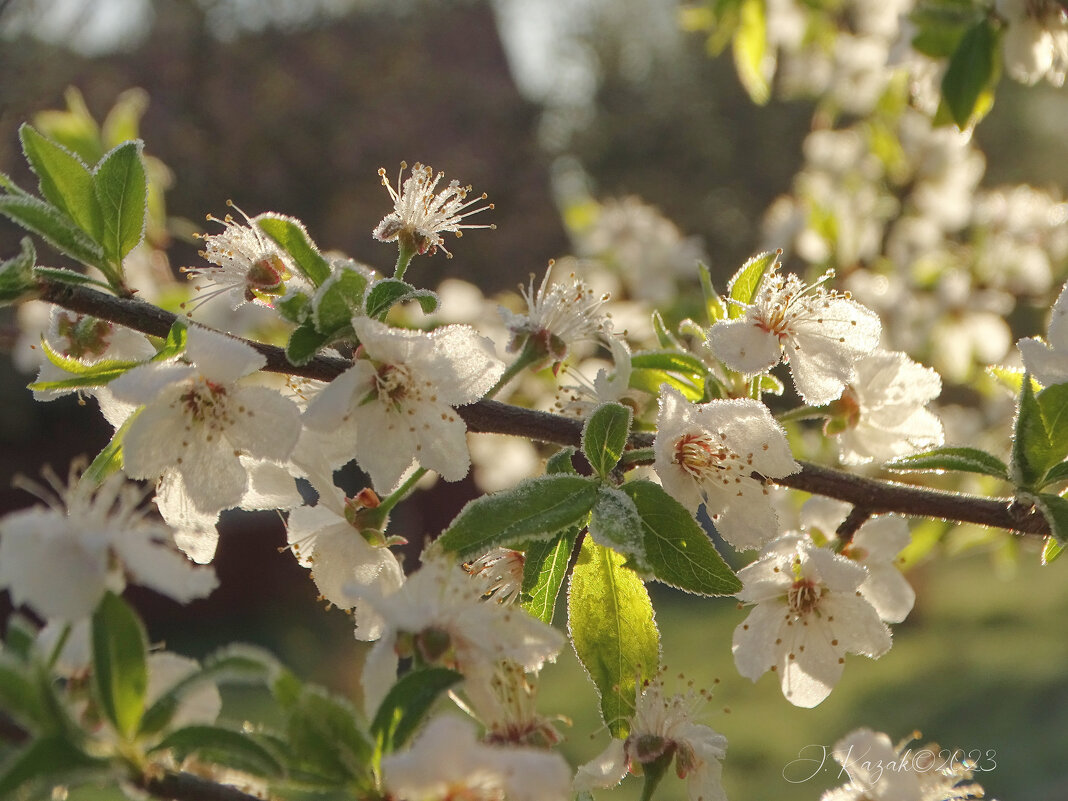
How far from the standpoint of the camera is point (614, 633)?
42.4 inches

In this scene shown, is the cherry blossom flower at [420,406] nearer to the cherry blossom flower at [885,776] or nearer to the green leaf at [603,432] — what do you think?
the green leaf at [603,432]

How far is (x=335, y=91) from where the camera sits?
392 inches

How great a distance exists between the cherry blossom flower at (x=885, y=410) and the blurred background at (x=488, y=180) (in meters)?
2.77

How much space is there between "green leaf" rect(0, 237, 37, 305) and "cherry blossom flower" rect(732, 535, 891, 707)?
2.76 ft

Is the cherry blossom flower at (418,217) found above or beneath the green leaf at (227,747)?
above

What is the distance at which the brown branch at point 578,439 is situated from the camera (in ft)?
3.33

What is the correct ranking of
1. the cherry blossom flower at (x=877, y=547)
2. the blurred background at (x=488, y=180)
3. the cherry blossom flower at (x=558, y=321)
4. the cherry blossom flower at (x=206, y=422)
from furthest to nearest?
the blurred background at (x=488, y=180) < the cherry blossom flower at (x=877, y=547) < the cherry blossom flower at (x=558, y=321) < the cherry blossom flower at (x=206, y=422)

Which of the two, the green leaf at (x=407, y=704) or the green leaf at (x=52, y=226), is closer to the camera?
the green leaf at (x=407, y=704)

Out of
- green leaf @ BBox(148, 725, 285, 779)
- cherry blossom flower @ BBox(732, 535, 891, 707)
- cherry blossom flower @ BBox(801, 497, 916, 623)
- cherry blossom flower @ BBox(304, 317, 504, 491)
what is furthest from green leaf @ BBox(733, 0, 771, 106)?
green leaf @ BBox(148, 725, 285, 779)

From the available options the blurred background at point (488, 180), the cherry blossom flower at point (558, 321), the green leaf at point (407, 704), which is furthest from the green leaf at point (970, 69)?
the blurred background at point (488, 180)

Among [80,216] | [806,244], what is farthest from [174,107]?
[80,216]

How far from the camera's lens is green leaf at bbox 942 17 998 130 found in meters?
1.68

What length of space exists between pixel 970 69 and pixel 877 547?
0.86 meters

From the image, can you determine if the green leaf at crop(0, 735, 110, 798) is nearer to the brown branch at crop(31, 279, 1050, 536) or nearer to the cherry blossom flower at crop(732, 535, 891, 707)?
the brown branch at crop(31, 279, 1050, 536)
